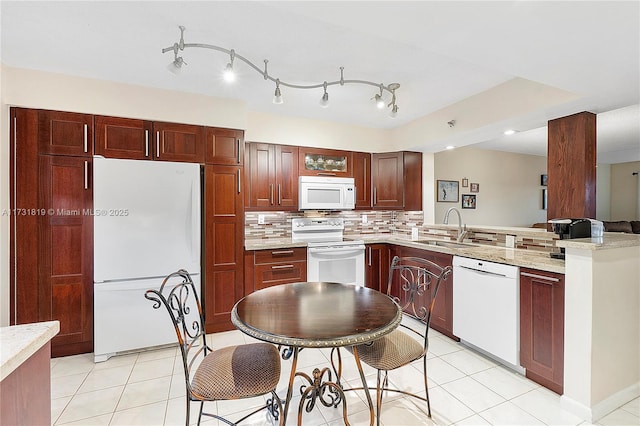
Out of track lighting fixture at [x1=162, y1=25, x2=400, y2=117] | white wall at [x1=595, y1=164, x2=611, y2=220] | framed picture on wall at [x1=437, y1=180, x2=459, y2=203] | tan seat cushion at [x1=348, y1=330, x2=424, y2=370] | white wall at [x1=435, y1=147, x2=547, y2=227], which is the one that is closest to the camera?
tan seat cushion at [x1=348, y1=330, x2=424, y2=370]

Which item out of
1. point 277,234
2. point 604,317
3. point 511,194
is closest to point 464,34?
point 604,317

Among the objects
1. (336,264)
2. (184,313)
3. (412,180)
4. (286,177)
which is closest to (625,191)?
(412,180)

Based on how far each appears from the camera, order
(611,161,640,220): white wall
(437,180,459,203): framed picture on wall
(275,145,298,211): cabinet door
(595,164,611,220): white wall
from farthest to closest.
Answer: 1. (595,164,611,220): white wall
2. (611,161,640,220): white wall
3. (437,180,459,203): framed picture on wall
4. (275,145,298,211): cabinet door

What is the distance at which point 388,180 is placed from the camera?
13.3ft

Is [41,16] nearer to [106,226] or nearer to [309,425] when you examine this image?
[106,226]

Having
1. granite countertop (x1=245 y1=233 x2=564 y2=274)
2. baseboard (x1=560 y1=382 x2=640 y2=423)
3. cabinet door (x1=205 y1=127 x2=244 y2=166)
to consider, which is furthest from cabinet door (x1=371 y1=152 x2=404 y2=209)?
baseboard (x1=560 y1=382 x2=640 y2=423)

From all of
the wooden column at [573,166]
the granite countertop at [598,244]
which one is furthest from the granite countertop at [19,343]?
the wooden column at [573,166]

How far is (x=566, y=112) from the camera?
7.86 feet

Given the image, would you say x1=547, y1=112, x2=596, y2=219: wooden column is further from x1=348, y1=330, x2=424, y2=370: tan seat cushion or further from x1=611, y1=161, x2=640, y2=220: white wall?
x1=611, y1=161, x2=640, y2=220: white wall

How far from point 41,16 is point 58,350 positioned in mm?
2553

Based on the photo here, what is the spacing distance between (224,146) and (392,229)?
9.03 feet

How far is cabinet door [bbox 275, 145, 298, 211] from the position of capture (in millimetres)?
3561

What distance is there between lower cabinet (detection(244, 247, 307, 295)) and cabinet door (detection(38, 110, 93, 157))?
1.73 metres

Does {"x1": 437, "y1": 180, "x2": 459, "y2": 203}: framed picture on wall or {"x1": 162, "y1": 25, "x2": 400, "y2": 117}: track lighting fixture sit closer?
{"x1": 162, "y1": 25, "x2": 400, "y2": 117}: track lighting fixture
